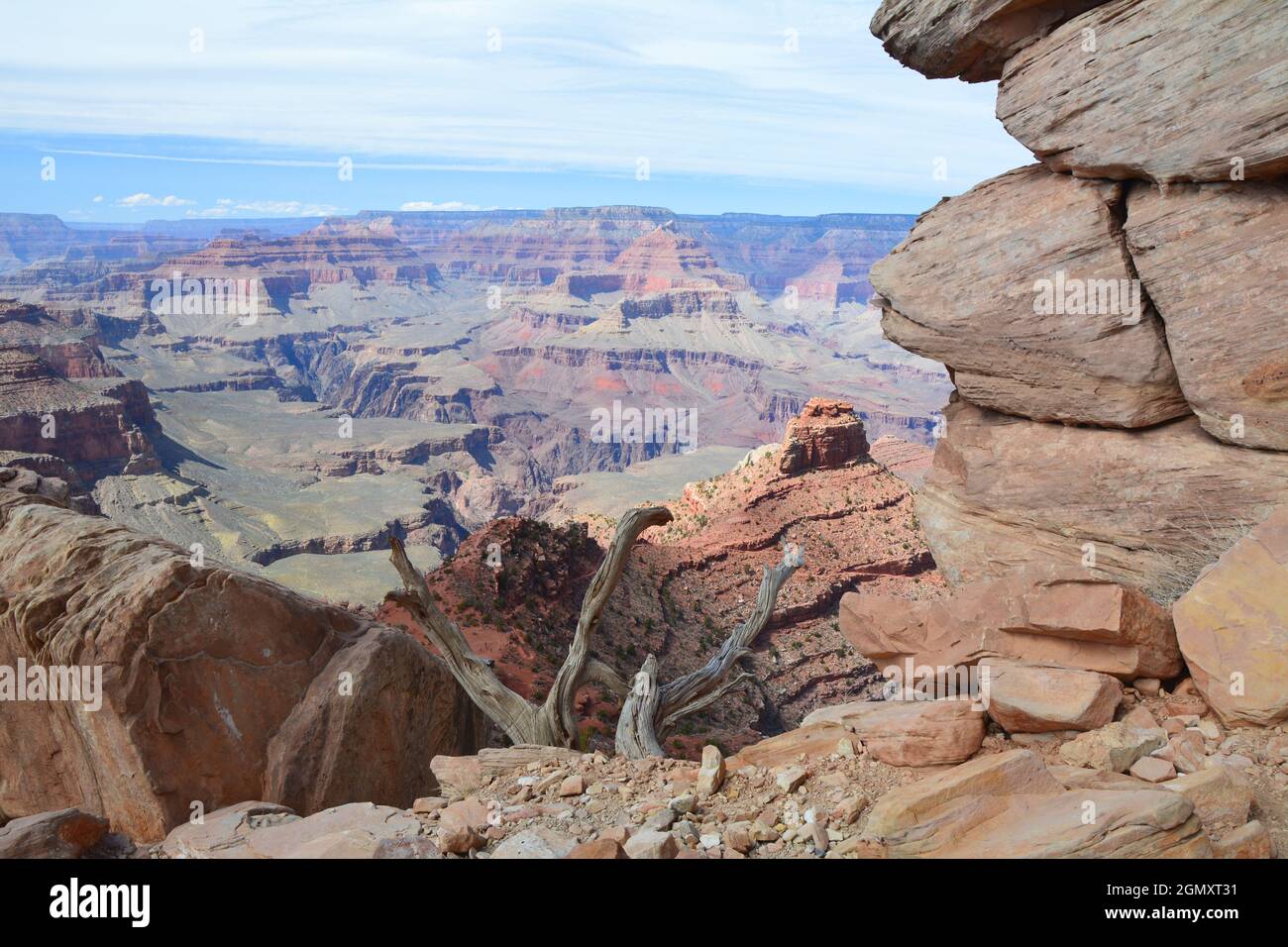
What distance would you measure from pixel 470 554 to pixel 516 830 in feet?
80.6

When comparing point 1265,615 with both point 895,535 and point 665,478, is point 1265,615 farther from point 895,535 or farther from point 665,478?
point 665,478

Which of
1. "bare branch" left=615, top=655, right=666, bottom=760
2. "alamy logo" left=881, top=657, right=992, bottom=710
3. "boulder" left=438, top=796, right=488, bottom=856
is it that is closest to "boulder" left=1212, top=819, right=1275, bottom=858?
"alamy logo" left=881, top=657, right=992, bottom=710

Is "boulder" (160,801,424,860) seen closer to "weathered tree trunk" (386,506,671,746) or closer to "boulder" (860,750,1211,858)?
"boulder" (860,750,1211,858)

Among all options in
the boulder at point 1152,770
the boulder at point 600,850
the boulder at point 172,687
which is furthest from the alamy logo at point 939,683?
the boulder at point 172,687

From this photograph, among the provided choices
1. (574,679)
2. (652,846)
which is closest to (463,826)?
(652,846)

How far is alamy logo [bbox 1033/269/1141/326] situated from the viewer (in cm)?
1198

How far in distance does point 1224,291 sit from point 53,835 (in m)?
14.2

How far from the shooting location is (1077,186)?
484 inches

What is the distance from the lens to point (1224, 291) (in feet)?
35.9

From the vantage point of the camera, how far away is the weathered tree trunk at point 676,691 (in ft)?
44.6
